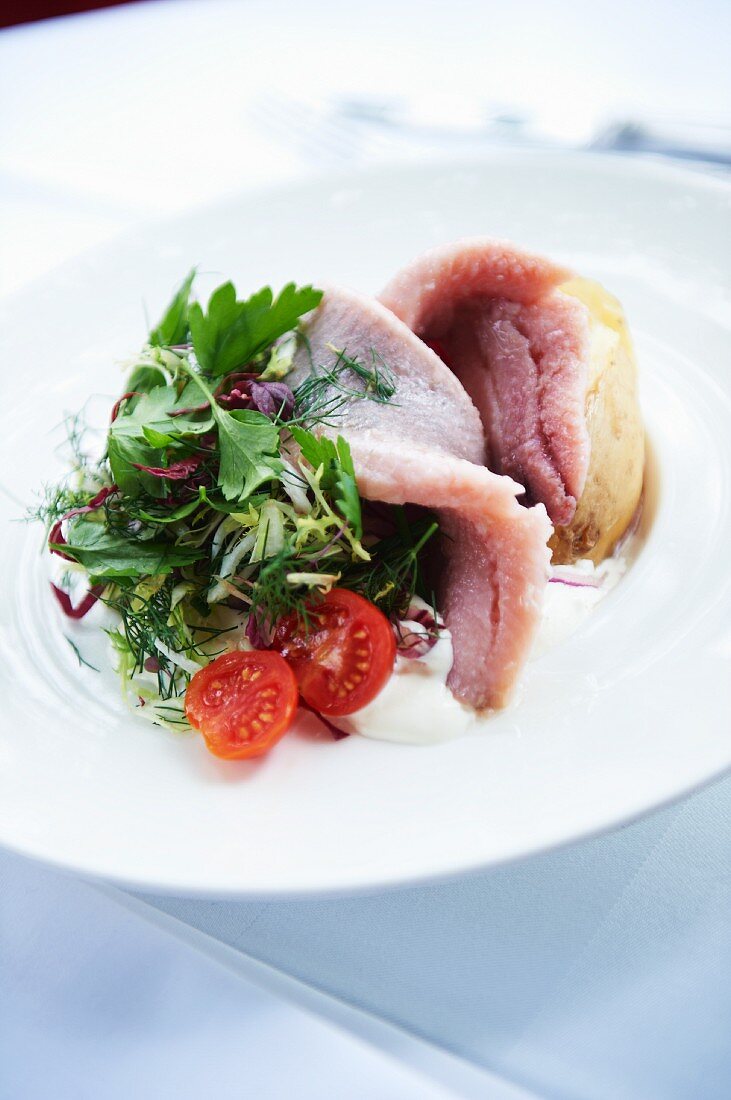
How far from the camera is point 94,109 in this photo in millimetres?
5484

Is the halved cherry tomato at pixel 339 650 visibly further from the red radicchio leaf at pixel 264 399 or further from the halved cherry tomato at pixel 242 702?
the red radicchio leaf at pixel 264 399

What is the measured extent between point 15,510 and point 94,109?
3.40 metres

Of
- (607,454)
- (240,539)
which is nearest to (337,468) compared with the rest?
(240,539)

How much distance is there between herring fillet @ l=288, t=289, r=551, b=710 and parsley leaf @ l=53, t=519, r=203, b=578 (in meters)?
0.54

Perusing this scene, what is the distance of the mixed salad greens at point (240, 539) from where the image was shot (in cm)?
236

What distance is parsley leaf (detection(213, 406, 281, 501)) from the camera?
2424 millimetres

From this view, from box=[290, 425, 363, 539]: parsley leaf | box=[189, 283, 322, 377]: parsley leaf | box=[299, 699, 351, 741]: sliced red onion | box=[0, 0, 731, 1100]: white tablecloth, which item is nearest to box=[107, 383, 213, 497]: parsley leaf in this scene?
box=[189, 283, 322, 377]: parsley leaf

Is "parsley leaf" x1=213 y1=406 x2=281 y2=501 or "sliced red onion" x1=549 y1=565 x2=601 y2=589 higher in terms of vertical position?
"parsley leaf" x1=213 y1=406 x2=281 y2=501

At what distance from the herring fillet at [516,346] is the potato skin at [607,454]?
0.09 metres

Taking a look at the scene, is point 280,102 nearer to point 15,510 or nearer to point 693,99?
point 693,99

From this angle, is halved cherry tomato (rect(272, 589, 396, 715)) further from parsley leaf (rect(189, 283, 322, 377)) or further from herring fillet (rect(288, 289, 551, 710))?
parsley leaf (rect(189, 283, 322, 377))

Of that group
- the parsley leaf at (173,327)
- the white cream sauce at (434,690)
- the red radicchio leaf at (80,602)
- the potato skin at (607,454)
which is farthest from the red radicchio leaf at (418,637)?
the parsley leaf at (173,327)

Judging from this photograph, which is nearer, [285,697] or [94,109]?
[285,697]

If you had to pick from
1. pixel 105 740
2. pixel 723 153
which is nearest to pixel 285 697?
pixel 105 740
